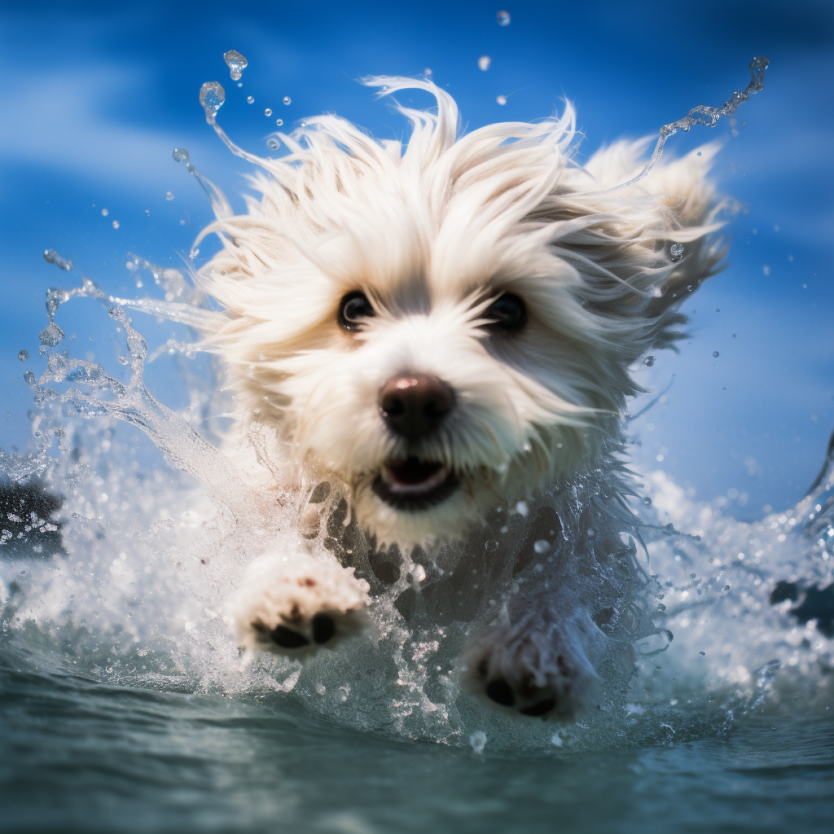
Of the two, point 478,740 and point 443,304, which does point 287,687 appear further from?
point 443,304

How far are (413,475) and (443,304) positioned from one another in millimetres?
651

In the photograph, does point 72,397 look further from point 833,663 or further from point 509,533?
point 833,663

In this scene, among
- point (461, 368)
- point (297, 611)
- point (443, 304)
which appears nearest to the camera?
point (297, 611)

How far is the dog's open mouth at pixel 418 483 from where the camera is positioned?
8.90 feet

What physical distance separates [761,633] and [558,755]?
2761 mm

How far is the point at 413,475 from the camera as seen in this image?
2.73m

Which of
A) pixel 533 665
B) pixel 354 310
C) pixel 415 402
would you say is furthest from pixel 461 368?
pixel 533 665

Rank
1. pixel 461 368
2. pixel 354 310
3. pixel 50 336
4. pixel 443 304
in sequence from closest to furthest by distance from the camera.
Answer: pixel 461 368, pixel 443 304, pixel 354 310, pixel 50 336

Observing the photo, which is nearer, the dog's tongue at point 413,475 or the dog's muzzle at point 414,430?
the dog's muzzle at point 414,430

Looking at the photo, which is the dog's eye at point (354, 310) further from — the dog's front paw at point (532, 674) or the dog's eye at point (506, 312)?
the dog's front paw at point (532, 674)

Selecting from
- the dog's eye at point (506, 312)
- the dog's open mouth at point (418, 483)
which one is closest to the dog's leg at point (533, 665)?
the dog's open mouth at point (418, 483)

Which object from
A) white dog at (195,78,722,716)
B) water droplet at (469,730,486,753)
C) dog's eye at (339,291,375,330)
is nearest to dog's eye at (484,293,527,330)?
white dog at (195,78,722,716)

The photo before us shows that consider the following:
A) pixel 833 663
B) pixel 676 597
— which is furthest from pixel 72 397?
pixel 833 663

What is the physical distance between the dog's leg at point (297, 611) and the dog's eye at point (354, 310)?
984 mm
